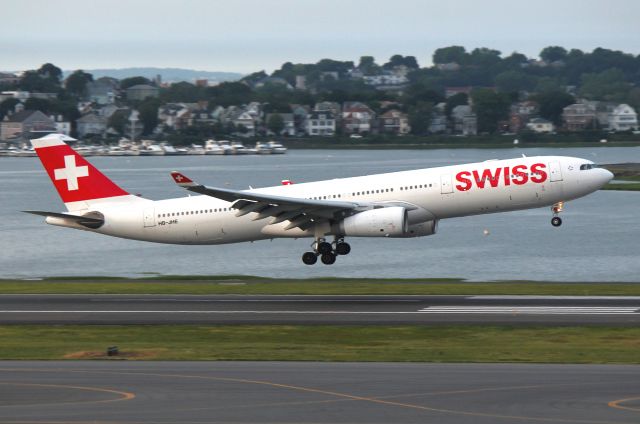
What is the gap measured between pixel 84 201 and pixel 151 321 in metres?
16.1

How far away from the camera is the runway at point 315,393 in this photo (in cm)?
2353

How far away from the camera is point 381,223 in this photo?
48.9 m

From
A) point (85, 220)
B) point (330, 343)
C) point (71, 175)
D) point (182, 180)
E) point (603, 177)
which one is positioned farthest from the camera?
point (71, 175)

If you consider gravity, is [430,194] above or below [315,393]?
above

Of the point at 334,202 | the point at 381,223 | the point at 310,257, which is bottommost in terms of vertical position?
the point at 310,257

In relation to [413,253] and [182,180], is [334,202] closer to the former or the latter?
[182,180]

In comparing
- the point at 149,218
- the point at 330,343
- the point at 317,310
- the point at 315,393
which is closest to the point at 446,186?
the point at 317,310

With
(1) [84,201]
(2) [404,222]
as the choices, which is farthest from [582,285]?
(1) [84,201]

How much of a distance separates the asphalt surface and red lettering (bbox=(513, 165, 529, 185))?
601 centimetres

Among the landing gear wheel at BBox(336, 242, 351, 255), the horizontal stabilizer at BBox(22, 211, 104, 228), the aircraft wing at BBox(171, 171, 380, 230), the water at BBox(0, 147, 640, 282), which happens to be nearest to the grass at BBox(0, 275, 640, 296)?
the landing gear wheel at BBox(336, 242, 351, 255)

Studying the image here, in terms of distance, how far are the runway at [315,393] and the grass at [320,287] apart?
1972 centimetres

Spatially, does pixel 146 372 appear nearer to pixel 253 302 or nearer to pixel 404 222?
pixel 253 302

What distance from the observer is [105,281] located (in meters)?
58.8

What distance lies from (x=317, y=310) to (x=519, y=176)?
12.5 meters
